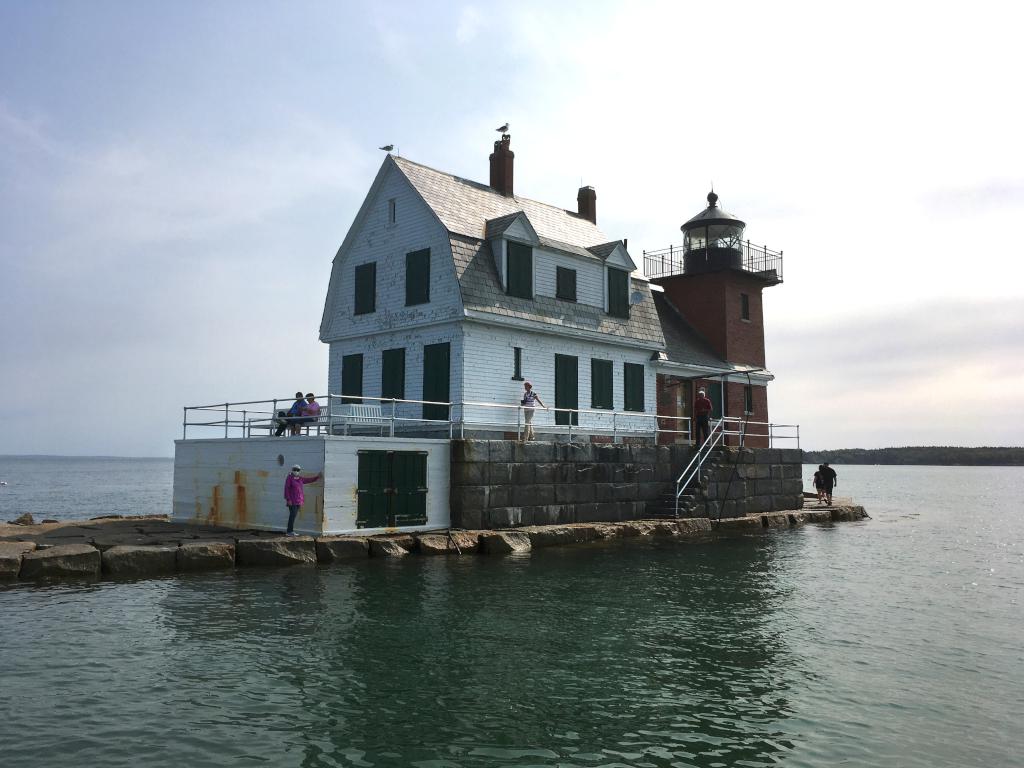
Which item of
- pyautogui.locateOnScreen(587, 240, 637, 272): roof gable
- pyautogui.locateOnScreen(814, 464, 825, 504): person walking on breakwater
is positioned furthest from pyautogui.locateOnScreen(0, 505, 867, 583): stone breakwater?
pyautogui.locateOnScreen(814, 464, 825, 504): person walking on breakwater

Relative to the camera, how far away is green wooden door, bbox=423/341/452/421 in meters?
23.8

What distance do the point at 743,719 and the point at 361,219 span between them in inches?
853

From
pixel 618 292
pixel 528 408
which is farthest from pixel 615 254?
pixel 528 408

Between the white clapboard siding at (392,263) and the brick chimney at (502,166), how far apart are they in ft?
14.6

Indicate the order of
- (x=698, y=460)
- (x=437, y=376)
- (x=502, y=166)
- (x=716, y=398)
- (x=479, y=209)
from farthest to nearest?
(x=716, y=398) → (x=502, y=166) → (x=698, y=460) → (x=479, y=209) → (x=437, y=376)

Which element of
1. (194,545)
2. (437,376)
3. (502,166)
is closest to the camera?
(194,545)

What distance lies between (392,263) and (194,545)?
11487mm

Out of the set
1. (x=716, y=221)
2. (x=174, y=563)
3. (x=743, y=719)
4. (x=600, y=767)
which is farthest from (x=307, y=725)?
(x=716, y=221)

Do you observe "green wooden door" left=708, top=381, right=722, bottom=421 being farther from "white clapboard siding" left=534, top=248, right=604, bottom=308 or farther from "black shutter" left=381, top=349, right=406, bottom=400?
"black shutter" left=381, top=349, right=406, bottom=400

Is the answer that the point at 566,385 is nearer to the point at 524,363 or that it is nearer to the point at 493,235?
the point at 524,363

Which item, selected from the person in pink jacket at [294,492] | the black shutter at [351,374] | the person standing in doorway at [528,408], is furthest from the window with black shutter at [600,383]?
the person in pink jacket at [294,492]

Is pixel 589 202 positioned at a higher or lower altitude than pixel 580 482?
higher

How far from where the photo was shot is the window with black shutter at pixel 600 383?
27.1 meters

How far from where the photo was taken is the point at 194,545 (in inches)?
693
